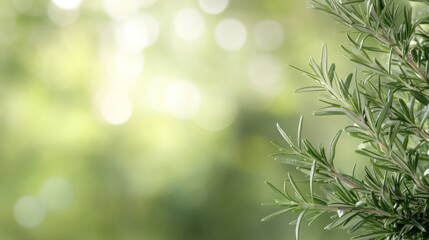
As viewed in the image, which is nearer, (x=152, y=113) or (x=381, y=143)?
(x=381, y=143)

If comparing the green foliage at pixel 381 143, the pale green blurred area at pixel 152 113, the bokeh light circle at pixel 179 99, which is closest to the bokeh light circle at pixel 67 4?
the pale green blurred area at pixel 152 113

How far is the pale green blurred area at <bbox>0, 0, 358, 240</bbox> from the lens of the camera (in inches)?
84.6

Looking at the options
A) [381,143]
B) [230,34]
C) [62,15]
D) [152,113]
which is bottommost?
[381,143]

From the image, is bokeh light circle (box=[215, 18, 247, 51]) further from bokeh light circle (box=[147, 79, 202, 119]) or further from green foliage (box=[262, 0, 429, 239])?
green foliage (box=[262, 0, 429, 239])

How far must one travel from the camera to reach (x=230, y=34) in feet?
7.47

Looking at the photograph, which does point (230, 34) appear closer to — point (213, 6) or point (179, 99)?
point (213, 6)

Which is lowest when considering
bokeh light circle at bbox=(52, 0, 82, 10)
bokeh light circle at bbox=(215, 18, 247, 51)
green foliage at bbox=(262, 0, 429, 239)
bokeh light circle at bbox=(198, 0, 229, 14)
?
green foliage at bbox=(262, 0, 429, 239)

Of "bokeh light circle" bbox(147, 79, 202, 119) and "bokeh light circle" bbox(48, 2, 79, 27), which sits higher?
"bokeh light circle" bbox(48, 2, 79, 27)

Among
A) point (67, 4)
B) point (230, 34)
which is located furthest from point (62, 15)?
point (230, 34)

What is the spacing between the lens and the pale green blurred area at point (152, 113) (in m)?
2.15

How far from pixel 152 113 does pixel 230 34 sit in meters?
0.35

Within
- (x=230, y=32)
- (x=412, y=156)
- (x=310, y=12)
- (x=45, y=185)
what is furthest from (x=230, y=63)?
(x=412, y=156)

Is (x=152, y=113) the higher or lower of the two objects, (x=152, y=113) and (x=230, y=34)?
the lower

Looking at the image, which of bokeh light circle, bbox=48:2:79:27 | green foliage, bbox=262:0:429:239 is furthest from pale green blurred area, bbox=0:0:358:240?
green foliage, bbox=262:0:429:239
